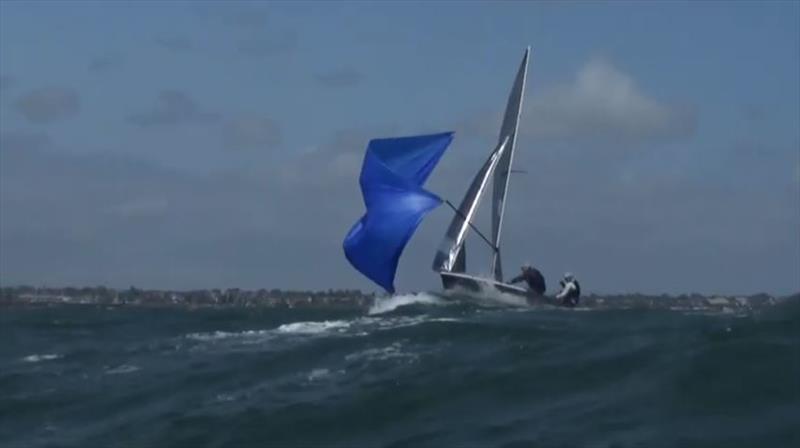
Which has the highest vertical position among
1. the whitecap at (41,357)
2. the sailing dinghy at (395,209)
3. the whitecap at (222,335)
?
the sailing dinghy at (395,209)

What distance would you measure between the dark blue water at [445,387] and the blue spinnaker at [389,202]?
11306 millimetres

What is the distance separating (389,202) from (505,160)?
21.8 ft

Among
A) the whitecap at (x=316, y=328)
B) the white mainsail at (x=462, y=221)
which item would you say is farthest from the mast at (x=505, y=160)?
the whitecap at (x=316, y=328)

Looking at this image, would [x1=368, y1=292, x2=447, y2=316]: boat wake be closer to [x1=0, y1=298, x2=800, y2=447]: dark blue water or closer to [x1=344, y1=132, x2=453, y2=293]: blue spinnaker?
[x1=344, y1=132, x2=453, y2=293]: blue spinnaker

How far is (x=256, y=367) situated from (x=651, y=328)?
19.8 feet

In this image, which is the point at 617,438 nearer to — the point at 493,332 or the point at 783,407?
the point at 783,407

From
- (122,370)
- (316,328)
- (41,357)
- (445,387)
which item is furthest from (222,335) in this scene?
(445,387)

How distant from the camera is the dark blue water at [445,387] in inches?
792

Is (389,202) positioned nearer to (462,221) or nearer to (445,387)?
(462,221)

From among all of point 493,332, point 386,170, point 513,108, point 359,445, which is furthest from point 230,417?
point 513,108

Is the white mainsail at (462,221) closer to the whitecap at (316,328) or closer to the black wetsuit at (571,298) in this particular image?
the black wetsuit at (571,298)

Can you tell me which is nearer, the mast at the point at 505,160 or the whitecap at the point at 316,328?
the whitecap at the point at 316,328

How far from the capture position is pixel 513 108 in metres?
50.8

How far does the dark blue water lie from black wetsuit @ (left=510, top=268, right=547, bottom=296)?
8960 millimetres
